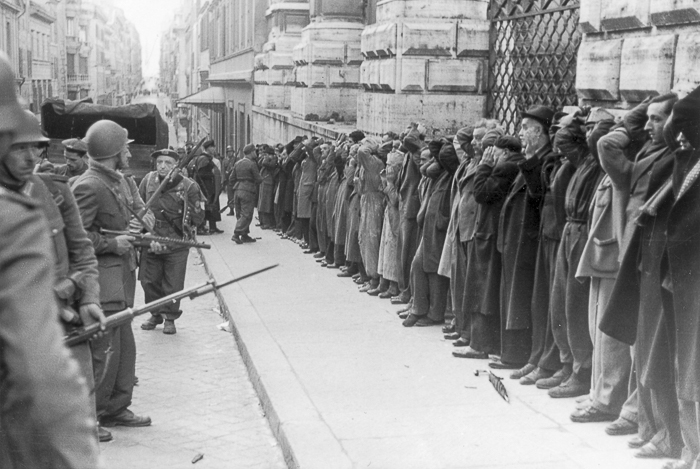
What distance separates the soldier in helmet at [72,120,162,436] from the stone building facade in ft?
11.9

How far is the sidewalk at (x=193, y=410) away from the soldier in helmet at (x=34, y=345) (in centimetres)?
354

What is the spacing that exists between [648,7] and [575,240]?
1937mm

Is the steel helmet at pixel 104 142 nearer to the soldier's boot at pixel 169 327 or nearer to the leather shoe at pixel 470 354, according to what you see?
the leather shoe at pixel 470 354

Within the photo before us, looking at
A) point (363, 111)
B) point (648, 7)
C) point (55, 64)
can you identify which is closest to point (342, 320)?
point (648, 7)

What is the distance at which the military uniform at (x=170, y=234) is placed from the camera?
9.66 metres

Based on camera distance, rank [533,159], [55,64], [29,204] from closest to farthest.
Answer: [29,204] < [533,159] < [55,64]

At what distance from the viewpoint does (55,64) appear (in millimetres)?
74750

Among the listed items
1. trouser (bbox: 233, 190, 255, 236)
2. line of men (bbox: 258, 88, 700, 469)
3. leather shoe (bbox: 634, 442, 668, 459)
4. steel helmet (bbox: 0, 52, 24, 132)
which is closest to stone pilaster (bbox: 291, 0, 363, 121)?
trouser (bbox: 233, 190, 255, 236)

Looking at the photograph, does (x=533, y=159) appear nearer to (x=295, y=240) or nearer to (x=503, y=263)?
(x=503, y=263)

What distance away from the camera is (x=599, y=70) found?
304 inches

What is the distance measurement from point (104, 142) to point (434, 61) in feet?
23.9

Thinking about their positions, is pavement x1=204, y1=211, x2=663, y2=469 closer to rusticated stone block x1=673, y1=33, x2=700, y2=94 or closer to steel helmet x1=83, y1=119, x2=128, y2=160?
steel helmet x1=83, y1=119, x2=128, y2=160

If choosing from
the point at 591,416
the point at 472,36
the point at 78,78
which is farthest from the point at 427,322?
the point at 78,78

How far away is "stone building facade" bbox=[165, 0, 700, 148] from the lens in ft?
23.4
